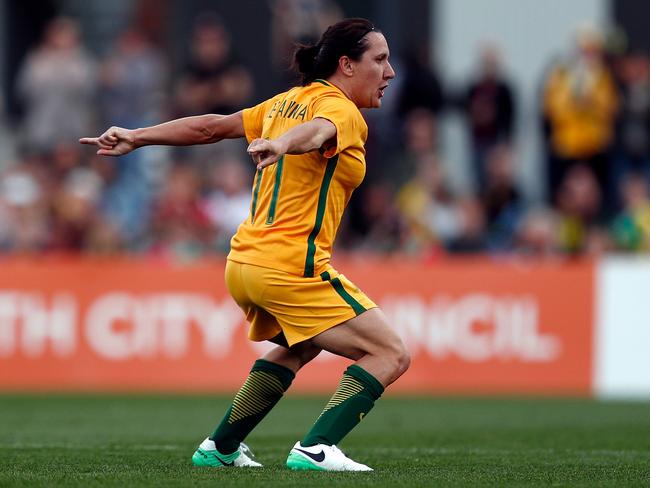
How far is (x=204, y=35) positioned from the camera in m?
17.1

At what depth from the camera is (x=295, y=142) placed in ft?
20.7

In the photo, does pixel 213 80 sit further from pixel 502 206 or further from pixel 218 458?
pixel 218 458

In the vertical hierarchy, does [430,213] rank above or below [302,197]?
below

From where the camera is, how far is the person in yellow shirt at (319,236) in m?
6.78

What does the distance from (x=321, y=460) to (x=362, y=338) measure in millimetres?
639

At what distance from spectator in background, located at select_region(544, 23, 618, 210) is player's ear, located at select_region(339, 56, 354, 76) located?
964 cm

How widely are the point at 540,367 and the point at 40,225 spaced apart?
6205 millimetres

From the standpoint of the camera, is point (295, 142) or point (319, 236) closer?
point (295, 142)

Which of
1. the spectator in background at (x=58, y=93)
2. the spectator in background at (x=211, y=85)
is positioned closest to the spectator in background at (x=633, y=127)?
the spectator in background at (x=211, y=85)

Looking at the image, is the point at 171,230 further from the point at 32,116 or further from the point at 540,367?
the point at 540,367

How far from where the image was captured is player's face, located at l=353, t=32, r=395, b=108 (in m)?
6.95

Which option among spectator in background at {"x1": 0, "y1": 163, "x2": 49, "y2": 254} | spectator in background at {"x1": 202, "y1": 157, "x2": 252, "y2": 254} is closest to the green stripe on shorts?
spectator in background at {"x1": 202, "y1": 157, "x2": 252, "y2": 254}

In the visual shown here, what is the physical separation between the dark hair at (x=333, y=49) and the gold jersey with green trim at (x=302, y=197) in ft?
0.60

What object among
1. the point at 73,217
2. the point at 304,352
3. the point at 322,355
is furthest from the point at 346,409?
the point at 73,217
